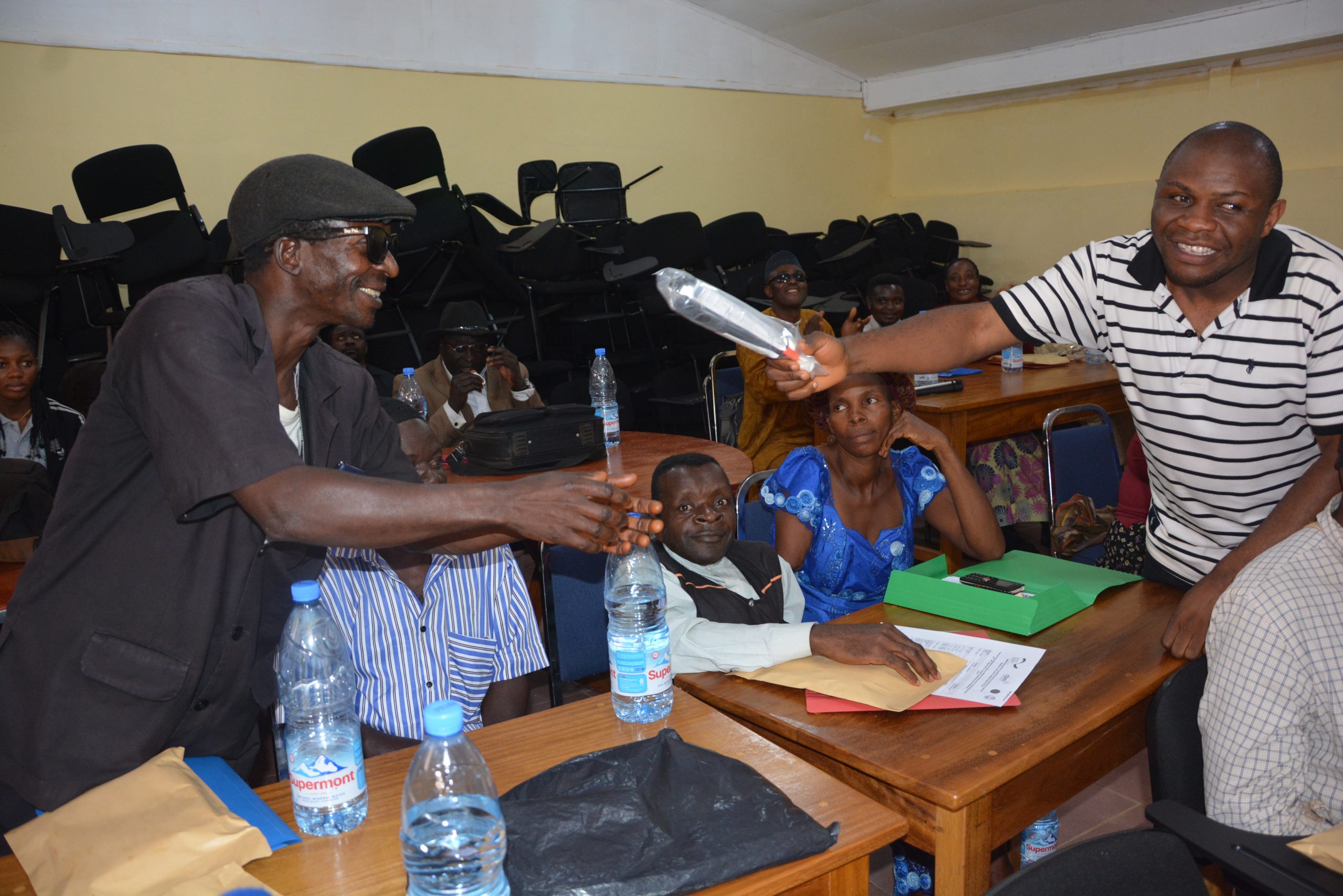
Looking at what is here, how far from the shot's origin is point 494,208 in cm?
695

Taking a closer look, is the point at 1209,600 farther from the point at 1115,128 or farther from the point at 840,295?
the point at 1115,128

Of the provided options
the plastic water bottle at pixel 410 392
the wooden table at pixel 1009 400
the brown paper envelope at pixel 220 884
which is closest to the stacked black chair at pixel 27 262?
the plastic water bottle at pixel 410 392

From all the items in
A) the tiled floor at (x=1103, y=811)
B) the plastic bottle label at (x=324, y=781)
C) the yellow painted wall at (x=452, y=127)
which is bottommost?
the tiled floor at (x=1103, y=811)

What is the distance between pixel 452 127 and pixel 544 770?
7.32 m

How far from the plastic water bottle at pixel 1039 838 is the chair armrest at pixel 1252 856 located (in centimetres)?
69

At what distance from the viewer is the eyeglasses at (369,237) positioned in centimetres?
147

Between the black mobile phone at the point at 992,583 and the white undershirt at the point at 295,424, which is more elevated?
the white undershirt at the point at 295,424

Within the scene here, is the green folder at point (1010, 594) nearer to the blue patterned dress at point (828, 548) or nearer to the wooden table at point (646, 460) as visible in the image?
the blue patterned dress at point (828, 548)

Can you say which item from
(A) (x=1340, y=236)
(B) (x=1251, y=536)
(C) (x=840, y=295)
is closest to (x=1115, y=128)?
(A) (x=1340, y=236)

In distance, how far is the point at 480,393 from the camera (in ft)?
16.1

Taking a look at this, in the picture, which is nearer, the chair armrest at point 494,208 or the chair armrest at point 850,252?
the chair armrest at point 494,208

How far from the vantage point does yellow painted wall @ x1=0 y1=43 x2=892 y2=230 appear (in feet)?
20.1

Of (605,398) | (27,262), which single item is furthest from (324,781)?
(27,262)

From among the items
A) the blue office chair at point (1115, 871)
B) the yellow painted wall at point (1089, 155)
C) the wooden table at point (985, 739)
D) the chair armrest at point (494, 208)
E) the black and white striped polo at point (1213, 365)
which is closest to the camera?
the blue office chair at point (1115, 871)
